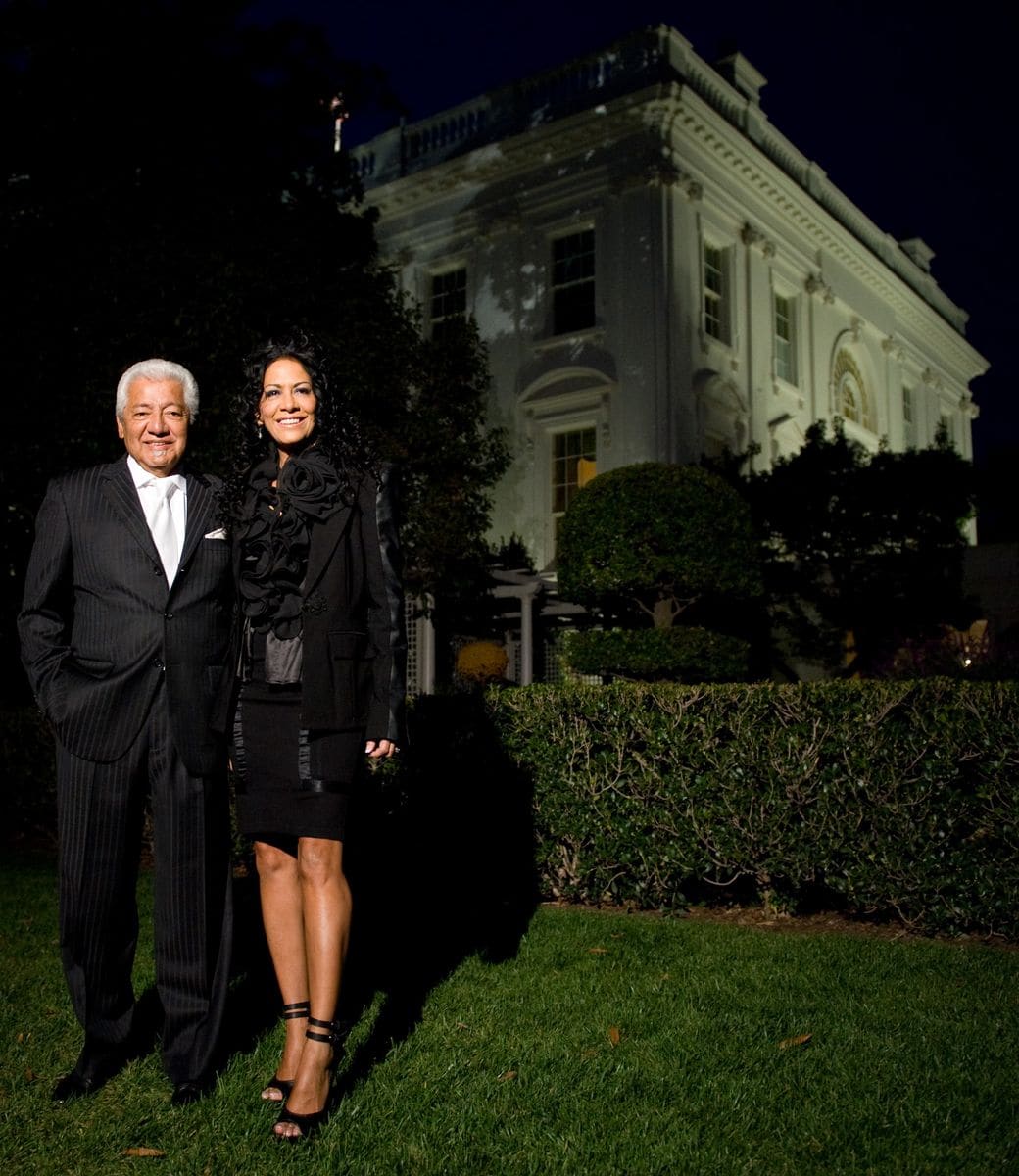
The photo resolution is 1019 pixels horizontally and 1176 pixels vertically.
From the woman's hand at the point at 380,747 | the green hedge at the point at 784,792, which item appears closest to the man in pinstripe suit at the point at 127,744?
the woman's hand at the point at 380,747

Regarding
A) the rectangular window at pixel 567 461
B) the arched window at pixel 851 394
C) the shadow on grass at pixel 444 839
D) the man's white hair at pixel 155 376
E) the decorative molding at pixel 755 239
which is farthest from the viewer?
the arched window at pixel 851 394

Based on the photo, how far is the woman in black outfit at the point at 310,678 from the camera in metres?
3.29

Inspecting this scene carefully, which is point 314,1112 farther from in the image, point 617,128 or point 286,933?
point 617,128

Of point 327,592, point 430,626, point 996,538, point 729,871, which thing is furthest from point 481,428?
point 996,538

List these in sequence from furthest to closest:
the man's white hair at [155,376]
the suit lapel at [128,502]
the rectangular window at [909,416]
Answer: the rectangular window at [909,416] < the man's white hair at [155,376] < the suit lapel at [128,502]

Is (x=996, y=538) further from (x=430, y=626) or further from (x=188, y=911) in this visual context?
(x=188, y=911)

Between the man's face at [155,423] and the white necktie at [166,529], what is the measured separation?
0.05 metres

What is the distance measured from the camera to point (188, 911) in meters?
3.54

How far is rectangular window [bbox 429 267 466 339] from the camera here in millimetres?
22656

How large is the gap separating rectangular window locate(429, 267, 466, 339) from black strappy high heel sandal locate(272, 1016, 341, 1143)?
20.1m

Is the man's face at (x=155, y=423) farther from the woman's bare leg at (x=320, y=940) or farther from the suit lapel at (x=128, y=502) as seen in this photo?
the woman's bare leg at (x=320, y=940)

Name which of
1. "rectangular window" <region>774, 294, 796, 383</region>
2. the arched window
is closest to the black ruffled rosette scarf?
"rectangular window" <region>774, 294, 796, 383</region>

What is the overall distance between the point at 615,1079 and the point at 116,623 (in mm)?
2157

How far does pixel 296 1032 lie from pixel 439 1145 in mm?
565
